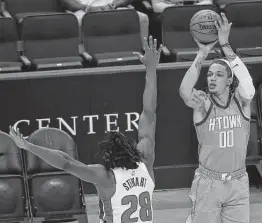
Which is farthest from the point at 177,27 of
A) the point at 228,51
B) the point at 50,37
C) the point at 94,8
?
the point at 228,51

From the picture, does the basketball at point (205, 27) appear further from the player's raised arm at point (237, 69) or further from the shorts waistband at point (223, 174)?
the shorts waistband at point (223, 174)

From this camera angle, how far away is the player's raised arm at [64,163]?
609 centimetres

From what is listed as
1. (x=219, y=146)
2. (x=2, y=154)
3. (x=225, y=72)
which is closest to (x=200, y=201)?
(x=219, y=146)

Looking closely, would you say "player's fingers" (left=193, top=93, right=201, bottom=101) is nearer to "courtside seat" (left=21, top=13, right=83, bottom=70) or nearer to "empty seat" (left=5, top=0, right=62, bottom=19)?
"courtside seat" (left=21, top=13, right=83, bottom=70)

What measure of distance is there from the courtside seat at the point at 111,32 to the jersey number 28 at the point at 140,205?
4671 millimetres

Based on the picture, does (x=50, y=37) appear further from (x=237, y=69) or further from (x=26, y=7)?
(x=237, y=69)

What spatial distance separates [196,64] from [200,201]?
115cm

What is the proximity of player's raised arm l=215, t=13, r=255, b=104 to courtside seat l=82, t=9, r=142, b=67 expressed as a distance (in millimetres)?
3216

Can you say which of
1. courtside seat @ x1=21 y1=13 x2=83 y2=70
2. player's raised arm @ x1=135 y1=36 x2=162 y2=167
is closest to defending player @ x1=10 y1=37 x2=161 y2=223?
player's raised arm @ x1=135 y1=36 x2=162 y2=167

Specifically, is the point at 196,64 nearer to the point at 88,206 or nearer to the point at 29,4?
the point at 88,206

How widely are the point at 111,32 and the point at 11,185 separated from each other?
2866 mm

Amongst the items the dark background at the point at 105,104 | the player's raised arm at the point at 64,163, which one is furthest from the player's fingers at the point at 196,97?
the dark background at the point at 105,104

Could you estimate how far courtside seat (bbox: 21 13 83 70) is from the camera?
35.9 ft

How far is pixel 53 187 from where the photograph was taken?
29.8ft
